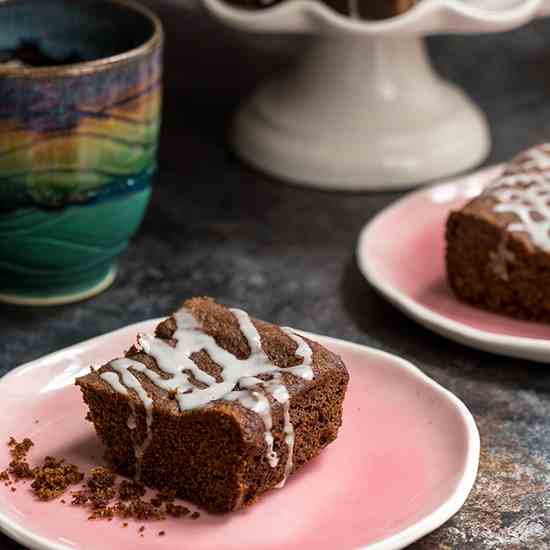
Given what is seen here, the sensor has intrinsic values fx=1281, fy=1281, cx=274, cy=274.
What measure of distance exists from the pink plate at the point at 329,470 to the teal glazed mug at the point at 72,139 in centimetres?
17

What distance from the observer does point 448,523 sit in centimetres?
110

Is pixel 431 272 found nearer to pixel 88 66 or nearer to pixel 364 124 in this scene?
pixel 364 124

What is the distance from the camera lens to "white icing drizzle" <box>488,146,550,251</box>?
1.40m

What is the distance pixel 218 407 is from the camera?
1059mm

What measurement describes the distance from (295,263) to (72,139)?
355 millimetres

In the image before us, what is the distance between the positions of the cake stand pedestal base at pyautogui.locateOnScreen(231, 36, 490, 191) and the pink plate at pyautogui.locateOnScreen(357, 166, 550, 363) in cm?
10

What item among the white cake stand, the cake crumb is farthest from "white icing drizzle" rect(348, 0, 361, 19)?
the cake crumb

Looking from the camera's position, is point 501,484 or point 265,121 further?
point 265,121

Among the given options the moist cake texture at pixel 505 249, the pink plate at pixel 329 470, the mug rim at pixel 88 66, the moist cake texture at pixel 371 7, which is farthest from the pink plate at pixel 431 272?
the mug rim at pixel 88 66

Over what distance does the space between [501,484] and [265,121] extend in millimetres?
785

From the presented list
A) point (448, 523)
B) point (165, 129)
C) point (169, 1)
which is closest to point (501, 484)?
point (448, 523)

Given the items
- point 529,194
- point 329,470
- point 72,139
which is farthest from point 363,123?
point 329,470

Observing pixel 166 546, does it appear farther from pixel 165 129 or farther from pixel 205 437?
pixel 165 129

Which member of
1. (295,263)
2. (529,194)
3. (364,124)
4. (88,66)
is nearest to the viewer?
(88,66)
